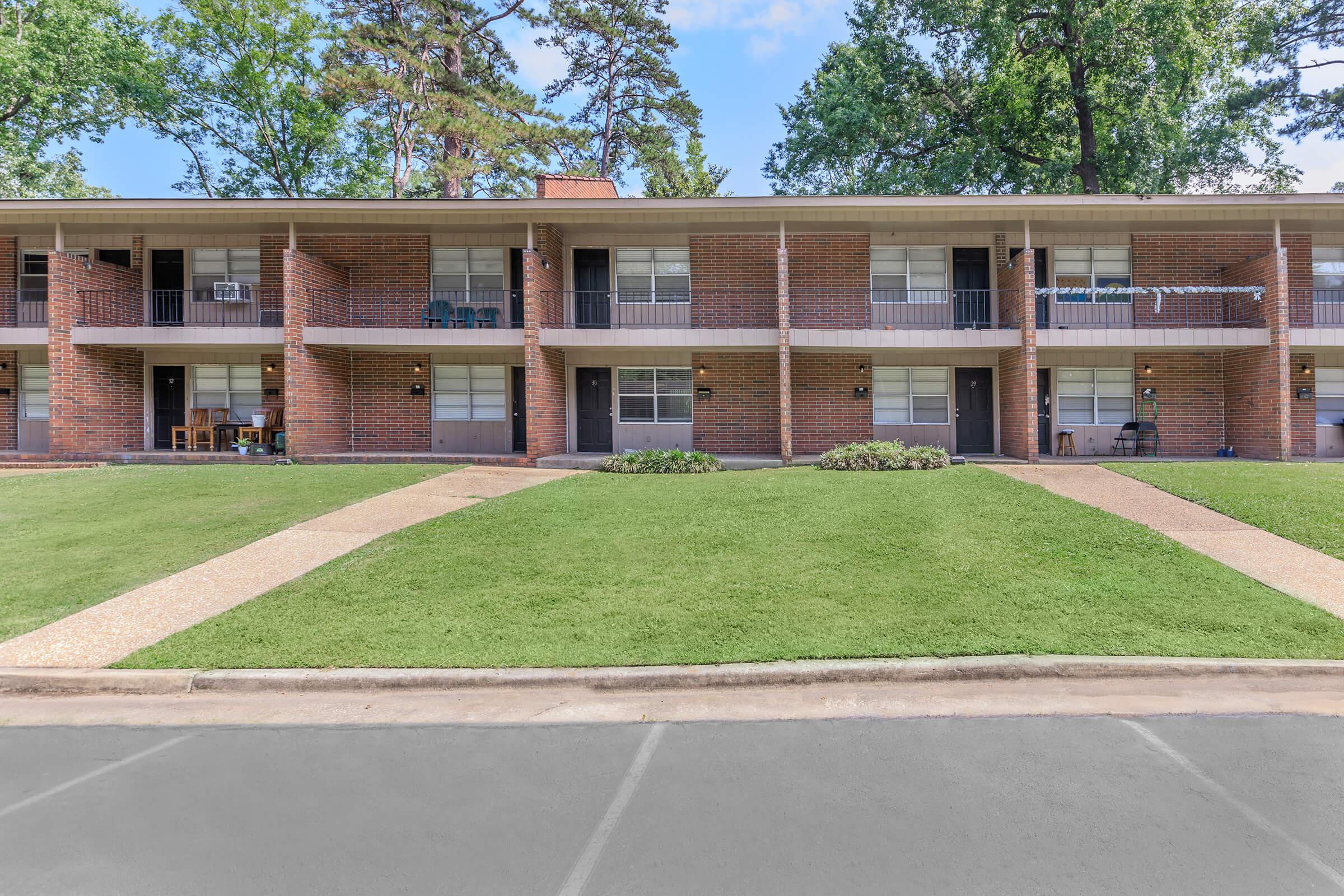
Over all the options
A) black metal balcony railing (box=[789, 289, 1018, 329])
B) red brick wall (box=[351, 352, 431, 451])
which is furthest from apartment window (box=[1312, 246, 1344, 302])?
red brick wall (box=[351, 352, 431, 451])

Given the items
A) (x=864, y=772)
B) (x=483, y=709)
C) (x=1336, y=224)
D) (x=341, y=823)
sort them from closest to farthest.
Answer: (x=341, y=823)
(x=864, y=772)
(x=483, y=709)
(x=1336, y=224)

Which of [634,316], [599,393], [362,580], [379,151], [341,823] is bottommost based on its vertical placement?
[341,823]

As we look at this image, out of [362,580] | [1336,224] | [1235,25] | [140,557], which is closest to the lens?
[362,580]

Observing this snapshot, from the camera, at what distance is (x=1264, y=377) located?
15047 mm

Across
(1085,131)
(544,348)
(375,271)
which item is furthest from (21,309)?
(1085,131)

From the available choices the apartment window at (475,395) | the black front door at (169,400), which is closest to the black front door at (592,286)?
the apartment window at (475,395)

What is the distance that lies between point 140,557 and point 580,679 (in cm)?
614

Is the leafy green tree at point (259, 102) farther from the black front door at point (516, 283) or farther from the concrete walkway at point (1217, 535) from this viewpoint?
Result: the concrete walkway at point (1217, 535)

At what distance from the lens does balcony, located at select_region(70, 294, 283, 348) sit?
50.9ft

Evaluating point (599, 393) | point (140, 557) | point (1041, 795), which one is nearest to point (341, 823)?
point (1041, 795)

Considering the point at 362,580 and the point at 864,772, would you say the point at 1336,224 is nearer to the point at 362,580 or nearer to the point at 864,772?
the point at 864,772

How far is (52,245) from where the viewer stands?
17.2 metres

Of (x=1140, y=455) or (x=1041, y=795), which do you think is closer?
(x=1041, y=795)

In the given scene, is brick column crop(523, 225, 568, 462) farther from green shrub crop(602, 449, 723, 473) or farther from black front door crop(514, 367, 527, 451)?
green shrub crop(602, 449, 723, 473)
